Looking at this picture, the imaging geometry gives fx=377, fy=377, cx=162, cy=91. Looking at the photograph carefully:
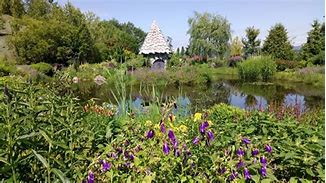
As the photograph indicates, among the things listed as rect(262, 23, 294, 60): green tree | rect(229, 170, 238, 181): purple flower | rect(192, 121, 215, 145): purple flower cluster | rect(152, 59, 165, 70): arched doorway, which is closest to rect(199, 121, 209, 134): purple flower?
rect(192, 121, 215, 145): purple flower cluster

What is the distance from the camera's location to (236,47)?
103 feet

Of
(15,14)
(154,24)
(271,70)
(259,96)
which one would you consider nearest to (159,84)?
(259,96)

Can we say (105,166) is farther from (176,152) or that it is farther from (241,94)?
(241,94)

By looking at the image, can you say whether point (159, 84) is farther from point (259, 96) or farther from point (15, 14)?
point (15, 14)

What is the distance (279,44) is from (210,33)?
6.53 m

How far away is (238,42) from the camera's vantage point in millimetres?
31906

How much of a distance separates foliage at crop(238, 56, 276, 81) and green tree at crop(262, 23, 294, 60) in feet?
25.0

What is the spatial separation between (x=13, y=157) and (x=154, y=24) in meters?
24.2

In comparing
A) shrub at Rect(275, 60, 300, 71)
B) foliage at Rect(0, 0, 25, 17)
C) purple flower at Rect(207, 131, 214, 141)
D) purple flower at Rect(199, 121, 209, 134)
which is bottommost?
purple flower at Rect(207, 131, 214, 141)

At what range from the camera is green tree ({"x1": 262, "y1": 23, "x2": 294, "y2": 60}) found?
90.4 ft

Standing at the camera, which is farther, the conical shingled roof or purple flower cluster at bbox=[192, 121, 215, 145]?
the conical shingled roof

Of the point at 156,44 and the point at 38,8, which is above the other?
the point at 38,8

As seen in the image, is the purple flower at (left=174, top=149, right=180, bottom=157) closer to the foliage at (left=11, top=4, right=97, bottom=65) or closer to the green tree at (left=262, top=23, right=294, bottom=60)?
the foliage at (left=11, top=4, right=97, bottom=65)

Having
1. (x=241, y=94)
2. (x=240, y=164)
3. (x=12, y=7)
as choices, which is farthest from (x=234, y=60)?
(x=240, y=164)
